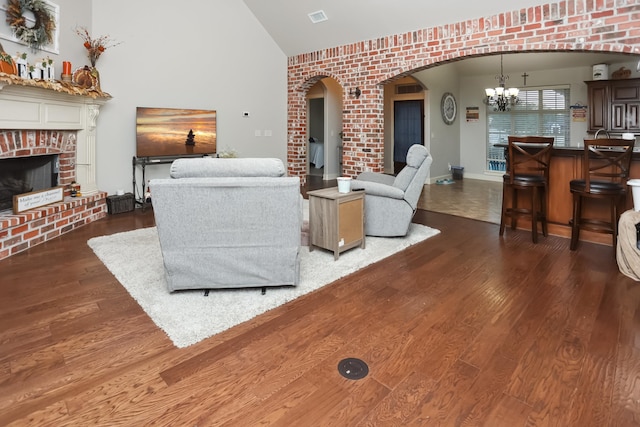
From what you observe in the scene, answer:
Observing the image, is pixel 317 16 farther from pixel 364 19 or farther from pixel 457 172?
pixel 457 172

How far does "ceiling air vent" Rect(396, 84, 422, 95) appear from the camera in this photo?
881 centimetres

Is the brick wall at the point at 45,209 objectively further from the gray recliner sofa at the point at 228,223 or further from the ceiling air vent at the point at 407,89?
the ceiling air vent at the point at 407,89

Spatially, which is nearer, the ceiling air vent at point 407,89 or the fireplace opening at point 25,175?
the fireplace opening at point 25,175

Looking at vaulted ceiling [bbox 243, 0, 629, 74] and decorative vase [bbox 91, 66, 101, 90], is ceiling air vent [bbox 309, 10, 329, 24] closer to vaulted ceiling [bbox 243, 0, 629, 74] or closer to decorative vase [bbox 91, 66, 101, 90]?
vaulted ceiling [bbox 243, 0, 629, 74]

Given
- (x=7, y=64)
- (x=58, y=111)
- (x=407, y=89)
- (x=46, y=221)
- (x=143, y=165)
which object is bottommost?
(x=46, y=221)

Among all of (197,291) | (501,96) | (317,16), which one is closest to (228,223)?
(197,291)

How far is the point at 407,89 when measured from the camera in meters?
9.12

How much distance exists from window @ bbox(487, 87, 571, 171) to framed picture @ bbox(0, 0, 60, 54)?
795cm

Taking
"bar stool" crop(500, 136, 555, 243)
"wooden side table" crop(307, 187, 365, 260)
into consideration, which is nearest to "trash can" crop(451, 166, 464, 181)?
"bar stool" crop(500, 136, 555, 243)

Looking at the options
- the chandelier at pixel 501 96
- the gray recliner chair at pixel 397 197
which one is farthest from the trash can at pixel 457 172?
the gray recliner chair at pixel 397 197

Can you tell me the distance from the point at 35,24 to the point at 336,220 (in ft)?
12.3

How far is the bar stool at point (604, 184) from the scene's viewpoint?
3.42m

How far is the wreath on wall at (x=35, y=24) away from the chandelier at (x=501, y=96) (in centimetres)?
686

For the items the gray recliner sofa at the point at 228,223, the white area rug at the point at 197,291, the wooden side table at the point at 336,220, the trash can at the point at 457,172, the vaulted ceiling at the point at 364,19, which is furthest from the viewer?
the trash can at the point at 457,172
